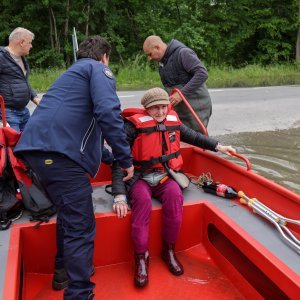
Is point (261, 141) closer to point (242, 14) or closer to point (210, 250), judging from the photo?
point (210, 250)

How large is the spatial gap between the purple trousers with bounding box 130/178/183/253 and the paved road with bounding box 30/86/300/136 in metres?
4.91

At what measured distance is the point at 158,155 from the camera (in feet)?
9.09

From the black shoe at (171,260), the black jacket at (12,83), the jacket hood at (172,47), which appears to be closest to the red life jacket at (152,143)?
the black shoe at (171,260)

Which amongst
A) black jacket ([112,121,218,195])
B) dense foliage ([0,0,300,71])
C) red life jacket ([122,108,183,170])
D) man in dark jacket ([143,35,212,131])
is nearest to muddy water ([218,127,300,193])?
man in dark jacket ([143,35,212,131])

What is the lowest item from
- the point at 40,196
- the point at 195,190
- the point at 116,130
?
the point at 195,190

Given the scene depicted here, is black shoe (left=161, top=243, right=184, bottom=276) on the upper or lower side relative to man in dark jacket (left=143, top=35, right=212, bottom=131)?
lower

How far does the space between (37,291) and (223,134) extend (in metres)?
5.63

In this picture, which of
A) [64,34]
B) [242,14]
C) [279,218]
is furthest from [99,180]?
[242,14]

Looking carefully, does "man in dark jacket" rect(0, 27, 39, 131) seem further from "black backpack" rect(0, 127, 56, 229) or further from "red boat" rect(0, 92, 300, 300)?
"red boat" rect(0, 92, 300, 300)

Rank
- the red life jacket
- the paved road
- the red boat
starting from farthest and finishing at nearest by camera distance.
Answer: the paved road → the red life jacket → the red boat

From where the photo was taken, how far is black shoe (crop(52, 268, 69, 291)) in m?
2.35

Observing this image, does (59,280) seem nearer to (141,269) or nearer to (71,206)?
(141,269)

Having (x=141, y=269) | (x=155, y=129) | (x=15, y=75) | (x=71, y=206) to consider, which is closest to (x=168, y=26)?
(x=15, y=75)

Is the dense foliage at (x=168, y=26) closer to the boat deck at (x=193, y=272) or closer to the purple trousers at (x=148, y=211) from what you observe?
the purple trousers at (x=148, y=211)
